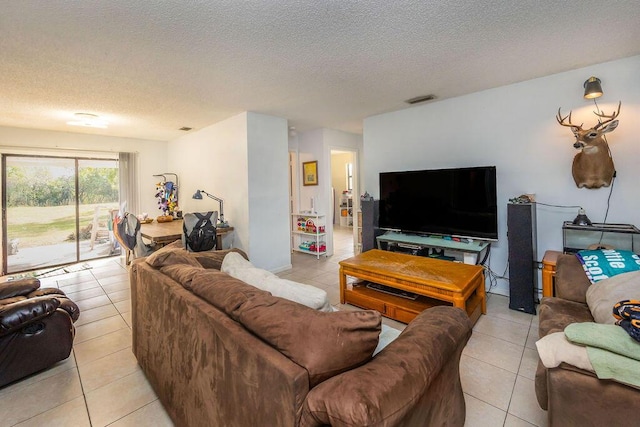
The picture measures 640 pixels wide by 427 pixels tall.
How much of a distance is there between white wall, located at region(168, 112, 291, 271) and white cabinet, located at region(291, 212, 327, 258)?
803 millimetres

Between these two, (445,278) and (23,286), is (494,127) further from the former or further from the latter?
(23,286)

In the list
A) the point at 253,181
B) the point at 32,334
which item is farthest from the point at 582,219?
the point at 32,334

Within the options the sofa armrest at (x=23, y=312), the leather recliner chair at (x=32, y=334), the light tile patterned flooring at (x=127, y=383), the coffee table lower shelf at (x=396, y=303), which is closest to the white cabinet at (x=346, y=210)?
the coffee table lower shelf at (x=396, y=303)

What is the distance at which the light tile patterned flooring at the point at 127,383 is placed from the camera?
1.65 m

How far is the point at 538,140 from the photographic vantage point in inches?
119

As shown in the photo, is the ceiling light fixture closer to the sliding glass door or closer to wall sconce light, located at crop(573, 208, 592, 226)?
the sliding glass door

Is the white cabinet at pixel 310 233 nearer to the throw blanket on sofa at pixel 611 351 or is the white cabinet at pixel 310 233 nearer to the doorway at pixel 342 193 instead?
the doorway at pixel 342 193

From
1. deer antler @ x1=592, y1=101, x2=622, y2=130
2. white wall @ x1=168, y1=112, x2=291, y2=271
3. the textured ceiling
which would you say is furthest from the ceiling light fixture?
deer antler @ x1=592, y1=101, x2=622, y2=130

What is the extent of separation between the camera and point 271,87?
3.08m

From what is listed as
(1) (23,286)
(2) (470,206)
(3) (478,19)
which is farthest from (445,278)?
(1) (23,286)

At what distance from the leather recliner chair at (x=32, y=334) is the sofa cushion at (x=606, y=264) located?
3737 mm

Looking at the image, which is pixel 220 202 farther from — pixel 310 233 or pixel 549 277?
pixel 549 277

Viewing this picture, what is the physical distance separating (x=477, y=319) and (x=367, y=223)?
1.80 meters

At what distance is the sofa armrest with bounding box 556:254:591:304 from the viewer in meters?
1.95
